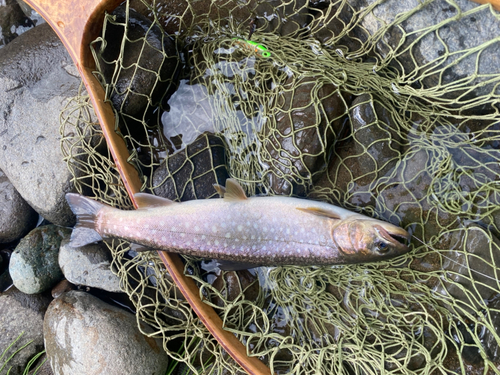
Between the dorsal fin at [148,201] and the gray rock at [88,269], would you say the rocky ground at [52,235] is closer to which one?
the gray rock at [88,269]

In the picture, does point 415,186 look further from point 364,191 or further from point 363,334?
point 363,334

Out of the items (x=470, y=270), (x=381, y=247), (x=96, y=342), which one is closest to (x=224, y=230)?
(x=381, y=247)

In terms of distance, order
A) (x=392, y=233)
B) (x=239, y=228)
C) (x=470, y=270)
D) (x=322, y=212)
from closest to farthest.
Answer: (x=392, y=233) → (x=322, y=212) → (x=239, y=228) → (x=470, y=270)

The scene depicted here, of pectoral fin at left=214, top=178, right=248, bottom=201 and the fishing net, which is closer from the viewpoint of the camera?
pectoral fin at left=214, top=178, right=248, bottom=201

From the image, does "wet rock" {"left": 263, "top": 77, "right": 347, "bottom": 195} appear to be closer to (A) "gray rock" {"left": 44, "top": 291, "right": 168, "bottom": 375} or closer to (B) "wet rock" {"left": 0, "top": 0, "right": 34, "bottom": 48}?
(A) "gray rock" {"left": 44, "top": 291, "right": 168, "bottom": 375}

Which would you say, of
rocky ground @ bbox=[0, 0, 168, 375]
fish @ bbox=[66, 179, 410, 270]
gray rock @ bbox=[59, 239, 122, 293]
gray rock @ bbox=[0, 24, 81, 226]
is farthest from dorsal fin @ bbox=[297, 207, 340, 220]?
gray rock @ bbox=[0, 24, 81, 226]

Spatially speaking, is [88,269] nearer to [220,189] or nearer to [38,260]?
[38,260]
